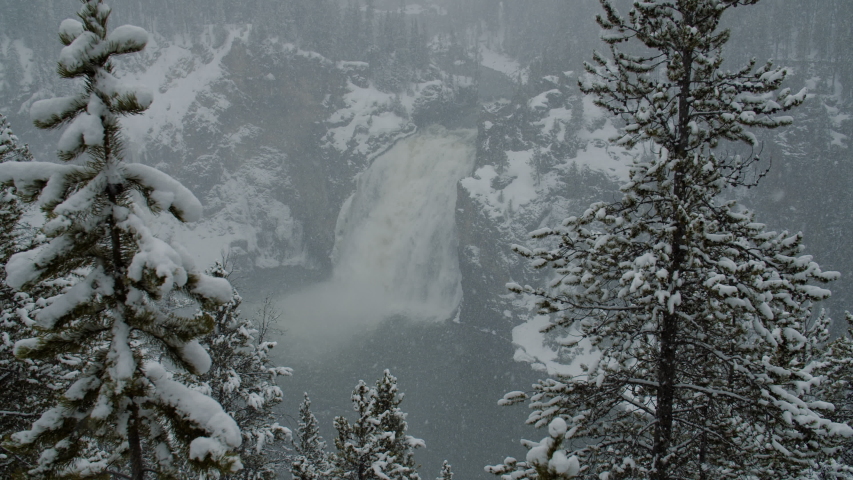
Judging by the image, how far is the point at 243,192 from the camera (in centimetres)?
7831

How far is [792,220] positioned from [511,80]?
2309 inches

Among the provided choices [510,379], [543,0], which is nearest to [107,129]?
[510,379]

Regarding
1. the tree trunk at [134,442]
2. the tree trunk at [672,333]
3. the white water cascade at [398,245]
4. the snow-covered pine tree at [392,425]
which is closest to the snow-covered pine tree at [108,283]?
the tree trunk at [134,442]

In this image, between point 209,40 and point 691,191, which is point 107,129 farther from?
point 209,40

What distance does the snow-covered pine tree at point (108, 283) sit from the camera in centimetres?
365

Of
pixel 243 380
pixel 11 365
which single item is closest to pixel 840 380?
pixel 243 380

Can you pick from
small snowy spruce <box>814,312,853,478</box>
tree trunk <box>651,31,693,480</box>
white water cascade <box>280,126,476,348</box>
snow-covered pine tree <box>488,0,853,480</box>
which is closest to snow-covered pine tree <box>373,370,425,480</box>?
snow-covered pine tree <box>488,0,853,480</box>

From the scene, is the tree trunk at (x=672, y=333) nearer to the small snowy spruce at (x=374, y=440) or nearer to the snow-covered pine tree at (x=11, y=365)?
the small snowy spruce at (x=374, y=440)

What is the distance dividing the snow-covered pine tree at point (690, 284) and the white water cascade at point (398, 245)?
50.8 meters

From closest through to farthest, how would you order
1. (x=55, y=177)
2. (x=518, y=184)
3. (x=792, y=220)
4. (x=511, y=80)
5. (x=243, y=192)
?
1. (x=55, y=177)
2. (x=792, y=220)
3. (x=518, y=184)
4. (x=243, y=192)
5. (x=511, y=80)

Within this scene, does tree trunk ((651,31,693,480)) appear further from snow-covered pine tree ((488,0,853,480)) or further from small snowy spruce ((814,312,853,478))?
small snowy spruce ((814,312,853,478))

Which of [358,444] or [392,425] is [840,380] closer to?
[392,425]

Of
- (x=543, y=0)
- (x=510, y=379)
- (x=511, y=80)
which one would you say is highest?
(x=543, y=0)

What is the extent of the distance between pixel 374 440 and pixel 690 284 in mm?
8968
